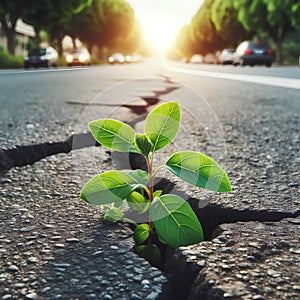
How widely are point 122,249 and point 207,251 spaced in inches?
7.2

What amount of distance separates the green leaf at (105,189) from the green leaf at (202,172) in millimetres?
98

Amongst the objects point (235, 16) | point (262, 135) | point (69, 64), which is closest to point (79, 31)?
point (235, 16)

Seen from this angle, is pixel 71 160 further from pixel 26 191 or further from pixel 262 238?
pixel 262 238

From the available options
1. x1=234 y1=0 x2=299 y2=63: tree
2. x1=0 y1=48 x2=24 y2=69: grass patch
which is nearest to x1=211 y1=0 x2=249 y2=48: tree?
x1=234 y1=0 x2=299 y2=63: tree

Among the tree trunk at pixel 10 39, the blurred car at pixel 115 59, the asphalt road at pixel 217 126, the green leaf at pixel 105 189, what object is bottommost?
the asphalt road at pixel 217 126

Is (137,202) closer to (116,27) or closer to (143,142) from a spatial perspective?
(143,142)

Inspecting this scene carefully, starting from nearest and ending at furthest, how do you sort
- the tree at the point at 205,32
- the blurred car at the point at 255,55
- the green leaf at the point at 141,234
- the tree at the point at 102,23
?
the green leaf at the point at 141,234 < the blurred car at the point at 255,55 < the tree at the point at 102,23 < the tree at the point at 205,32

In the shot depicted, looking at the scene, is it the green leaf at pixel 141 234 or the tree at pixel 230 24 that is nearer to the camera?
the green leaf at pixel 141 234

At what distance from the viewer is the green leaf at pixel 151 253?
98 centimetres

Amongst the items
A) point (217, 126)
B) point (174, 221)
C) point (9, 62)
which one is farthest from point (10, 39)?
point (174, 221)

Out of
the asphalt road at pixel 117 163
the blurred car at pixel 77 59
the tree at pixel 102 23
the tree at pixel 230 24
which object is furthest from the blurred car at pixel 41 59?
the tree at pixel 230 24

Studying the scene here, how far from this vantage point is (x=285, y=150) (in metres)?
2.17

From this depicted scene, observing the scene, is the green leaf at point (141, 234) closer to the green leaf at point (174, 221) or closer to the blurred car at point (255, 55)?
the green leaf at point (174, 221)

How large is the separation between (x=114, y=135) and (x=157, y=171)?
0.39ft
